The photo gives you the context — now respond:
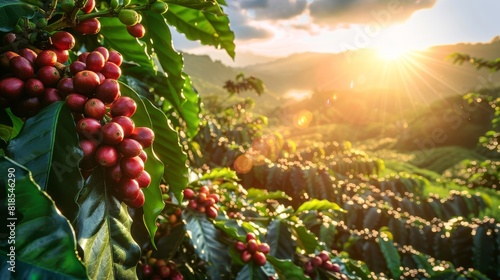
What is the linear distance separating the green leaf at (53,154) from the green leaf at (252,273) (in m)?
0.97

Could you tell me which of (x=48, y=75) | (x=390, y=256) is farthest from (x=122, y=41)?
(x=390, y=256)

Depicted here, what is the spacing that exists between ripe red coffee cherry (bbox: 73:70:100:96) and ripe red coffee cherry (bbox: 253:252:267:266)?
40.3 inches

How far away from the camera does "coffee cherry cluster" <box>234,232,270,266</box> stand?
1.40 meters

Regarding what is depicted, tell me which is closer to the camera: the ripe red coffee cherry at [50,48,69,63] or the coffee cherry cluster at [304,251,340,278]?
the ripe red coffee cherry at [50,48,69,63]

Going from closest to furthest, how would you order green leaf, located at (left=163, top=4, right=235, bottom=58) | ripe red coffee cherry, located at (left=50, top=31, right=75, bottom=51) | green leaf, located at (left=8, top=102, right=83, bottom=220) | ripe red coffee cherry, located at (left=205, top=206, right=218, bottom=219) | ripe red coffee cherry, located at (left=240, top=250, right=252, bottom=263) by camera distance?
green leaf, located at (left=8, top=102, right=83, bottom=220) < ripe red coffee cherry, located at (left=50, top=31, right=75, bottom=51) < green leaf, located at (left=163, top=4, right=235, bottom=58) < ripe red coffee cherry, located at (left=240, top=250, right=252, bottom=263) < ripe red coffee cherry, located at (left=205, top=206, right=218, bottom=219)

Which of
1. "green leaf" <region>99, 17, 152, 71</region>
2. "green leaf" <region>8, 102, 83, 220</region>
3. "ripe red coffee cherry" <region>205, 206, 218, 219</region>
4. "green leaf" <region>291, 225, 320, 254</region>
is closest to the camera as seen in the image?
"green leaf" <region>8, 102, 83, 220</region>

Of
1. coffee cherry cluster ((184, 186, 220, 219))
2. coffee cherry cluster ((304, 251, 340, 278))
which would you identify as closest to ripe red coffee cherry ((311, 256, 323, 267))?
coffee cherry cluster ((304, 251, 340, 278))

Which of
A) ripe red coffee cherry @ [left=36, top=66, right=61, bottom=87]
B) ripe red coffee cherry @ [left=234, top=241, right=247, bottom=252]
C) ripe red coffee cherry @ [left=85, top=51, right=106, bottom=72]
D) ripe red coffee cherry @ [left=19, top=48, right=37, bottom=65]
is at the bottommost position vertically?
ripe red coffee cherry @ [left=234, top=241, right=247, bottom=252]

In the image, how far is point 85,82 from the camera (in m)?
0.60

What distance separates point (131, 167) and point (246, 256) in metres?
0.92

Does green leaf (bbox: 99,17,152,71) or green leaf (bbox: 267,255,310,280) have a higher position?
green leaf (bbox: 99,17,152,71)

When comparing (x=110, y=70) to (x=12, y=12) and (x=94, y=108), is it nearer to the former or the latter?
(x=94, y=108)

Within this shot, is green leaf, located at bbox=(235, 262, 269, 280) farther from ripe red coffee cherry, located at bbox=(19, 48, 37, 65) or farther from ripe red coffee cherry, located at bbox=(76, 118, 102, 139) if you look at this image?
ripe red coffee cherry, located at bbox=(19, 48, 37, 65)

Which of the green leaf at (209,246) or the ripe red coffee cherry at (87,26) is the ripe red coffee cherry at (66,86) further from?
the green leaf at (209,246)
